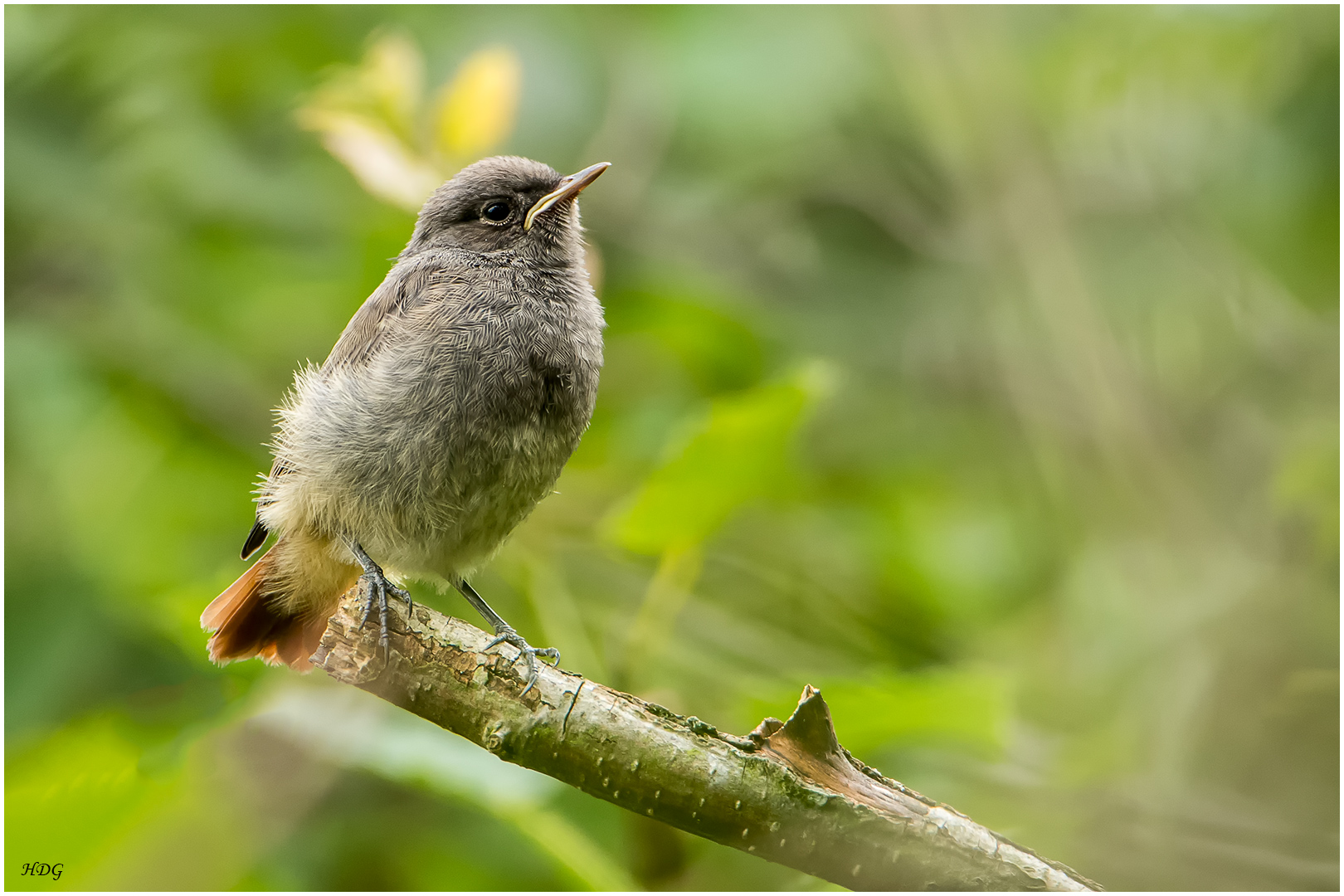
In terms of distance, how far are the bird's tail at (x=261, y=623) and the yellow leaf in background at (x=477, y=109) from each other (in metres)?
1.70

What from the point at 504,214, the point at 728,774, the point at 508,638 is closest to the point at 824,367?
the point at 504,214

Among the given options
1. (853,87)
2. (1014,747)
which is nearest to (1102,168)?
(853,87)

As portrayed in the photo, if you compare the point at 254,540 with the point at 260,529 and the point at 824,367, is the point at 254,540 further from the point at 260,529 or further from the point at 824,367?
the point at 824,367

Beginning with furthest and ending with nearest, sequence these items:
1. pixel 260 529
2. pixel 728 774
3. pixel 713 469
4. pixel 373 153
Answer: pixel 373 153 < pixel 260 529 < pixel 713 469 < pixel 728 774

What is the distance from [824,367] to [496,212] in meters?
1.41

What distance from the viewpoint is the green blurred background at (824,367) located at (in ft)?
16.2

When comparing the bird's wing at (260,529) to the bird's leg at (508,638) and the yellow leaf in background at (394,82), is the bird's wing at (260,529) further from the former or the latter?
the yellow leaf in background at (394,82)

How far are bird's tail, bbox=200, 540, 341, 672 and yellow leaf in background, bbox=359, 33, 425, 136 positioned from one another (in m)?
1.69

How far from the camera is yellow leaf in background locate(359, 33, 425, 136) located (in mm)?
4633

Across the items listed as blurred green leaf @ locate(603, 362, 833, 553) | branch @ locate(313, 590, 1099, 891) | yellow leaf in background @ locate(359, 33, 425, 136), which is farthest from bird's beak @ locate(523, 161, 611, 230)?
branch @ locate(313, 590, 1099, 891)

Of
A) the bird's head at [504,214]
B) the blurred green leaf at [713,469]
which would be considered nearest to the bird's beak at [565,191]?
the bird's head at [504,214]

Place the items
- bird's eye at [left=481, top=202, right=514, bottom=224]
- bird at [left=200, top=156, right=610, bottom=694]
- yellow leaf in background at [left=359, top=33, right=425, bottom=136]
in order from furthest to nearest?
bird's eye at [left=481, top=202, right=514, bottom=224]
yellow leaf in background at [left=359, top=33, right=425, bottom=136]
bird at [left=200, top=156, right=610, bottom=694]

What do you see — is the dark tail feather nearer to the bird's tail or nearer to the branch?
the bird's tail

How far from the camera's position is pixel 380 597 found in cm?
362
